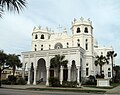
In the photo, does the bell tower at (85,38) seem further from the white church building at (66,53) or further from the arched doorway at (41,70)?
the arched doorway at (41,70)

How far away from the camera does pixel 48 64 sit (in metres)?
52.6

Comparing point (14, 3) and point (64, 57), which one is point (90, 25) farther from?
point (14, 3)

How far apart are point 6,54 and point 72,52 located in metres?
16.9

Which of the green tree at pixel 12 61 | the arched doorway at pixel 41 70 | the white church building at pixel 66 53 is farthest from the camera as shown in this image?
the arched doorway at pixel 41 70

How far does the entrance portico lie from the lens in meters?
49.6

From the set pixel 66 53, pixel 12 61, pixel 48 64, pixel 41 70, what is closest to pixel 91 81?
pixel 66 53

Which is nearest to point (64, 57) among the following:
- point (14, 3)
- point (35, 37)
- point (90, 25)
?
point (90, 25)

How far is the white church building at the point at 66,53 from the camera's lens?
50.4 m

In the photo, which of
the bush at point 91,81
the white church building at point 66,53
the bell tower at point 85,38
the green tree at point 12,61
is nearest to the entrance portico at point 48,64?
the white church building at point 66,53

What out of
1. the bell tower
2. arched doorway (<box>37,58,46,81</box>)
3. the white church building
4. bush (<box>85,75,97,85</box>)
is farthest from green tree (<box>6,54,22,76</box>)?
bush (<box>85,75,97,85</box>)

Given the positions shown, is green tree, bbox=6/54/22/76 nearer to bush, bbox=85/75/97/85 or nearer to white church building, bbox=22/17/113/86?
white church building, bbox=22/17/113/86

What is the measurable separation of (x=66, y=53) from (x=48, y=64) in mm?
5603

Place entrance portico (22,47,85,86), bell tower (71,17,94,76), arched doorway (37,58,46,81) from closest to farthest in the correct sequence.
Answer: entrance portico (22,47,85,86) → bell tower (71,17,94,76) → arched doorway (37,58,46,81)

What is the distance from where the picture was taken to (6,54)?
173 ft
